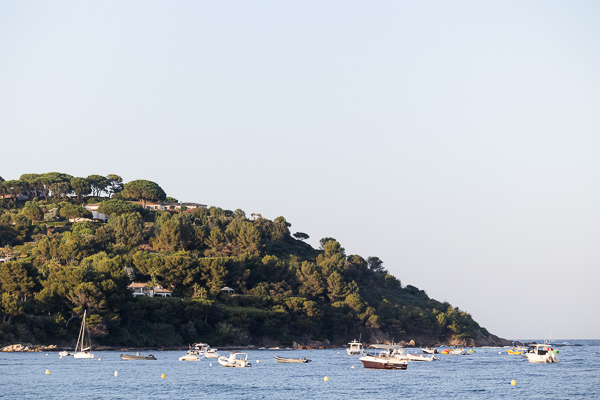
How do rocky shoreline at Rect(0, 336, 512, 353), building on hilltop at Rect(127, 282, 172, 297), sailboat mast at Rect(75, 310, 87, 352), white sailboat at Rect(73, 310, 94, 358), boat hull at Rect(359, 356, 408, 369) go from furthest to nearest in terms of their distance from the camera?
1. building on hilltop at Rect(127, 282, 172, 297)
2. rocky shoreline at Rect(0, 336, 512, 353)
3. sailboat mast at Rect(75, 310, 87, 352)
4. white sailboat at Rect(73, 310, 94, 358)
5. boat hull at Rect(359, 356, 408, 369)

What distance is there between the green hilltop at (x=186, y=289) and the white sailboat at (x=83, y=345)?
155 cm

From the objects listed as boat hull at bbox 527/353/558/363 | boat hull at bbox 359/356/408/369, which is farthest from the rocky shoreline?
boat hull at bbox 527/353/558/363

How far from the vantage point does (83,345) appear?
108562 millimetres

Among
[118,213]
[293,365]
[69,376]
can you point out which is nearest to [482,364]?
[293,365]

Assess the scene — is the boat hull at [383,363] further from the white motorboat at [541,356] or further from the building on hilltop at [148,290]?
the building on hilltop at [148,290]

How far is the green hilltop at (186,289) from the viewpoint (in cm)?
11138

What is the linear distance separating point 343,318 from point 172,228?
144 feet

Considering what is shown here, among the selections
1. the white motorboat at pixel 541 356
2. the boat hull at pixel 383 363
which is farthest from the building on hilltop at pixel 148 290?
the white motorboat at pixel 541 356

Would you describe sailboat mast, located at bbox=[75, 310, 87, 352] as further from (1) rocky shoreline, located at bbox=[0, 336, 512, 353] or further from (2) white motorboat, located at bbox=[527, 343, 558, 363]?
(2) white motorboat, located at bbox=[527, 343, 558, 363]

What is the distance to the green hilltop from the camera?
111 meters

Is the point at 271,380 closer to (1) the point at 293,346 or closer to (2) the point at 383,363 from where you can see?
(2) the point at 383,363

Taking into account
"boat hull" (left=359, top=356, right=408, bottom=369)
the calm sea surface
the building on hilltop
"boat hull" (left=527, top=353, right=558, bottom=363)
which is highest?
the building on hilltop

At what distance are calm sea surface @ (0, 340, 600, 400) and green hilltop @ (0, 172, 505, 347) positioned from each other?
11.2 meters

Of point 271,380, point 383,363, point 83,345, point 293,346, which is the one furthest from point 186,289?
point 271,380
